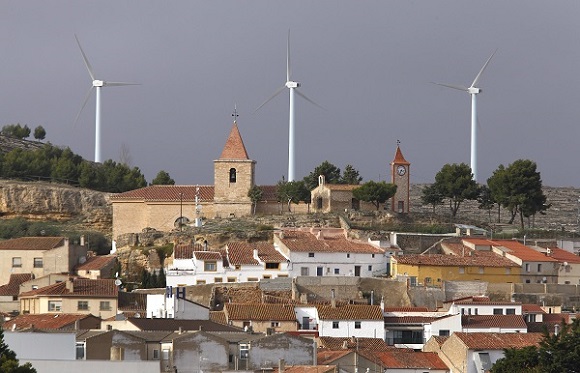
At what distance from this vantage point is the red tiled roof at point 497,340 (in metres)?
70.4

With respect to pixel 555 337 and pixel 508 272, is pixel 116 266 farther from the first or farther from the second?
pixel 555 337

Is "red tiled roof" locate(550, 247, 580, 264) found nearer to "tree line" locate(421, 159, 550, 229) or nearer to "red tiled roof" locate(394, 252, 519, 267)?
A: "red tiled roof" locate(394, 252, 519, 267)

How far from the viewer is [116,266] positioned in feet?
299

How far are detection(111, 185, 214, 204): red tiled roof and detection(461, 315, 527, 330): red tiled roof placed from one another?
2790 cm

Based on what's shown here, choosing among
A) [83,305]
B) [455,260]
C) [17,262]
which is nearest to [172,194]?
[17,262]

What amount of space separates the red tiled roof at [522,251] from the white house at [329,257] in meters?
6.34

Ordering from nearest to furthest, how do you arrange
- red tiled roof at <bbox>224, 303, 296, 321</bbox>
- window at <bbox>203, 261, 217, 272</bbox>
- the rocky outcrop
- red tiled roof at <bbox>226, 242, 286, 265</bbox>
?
red tiled roof at <bbox>224, 303, 296, 321</bbox>, window at <bbox>203, 261, 217, 272</bbox>, red tiled roof at <bbox>226, 242, 286, 265</bbox>, the rocky outcrop

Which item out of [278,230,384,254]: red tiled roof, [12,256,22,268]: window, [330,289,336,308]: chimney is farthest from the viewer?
[278,230,384,254]: red tiled roof

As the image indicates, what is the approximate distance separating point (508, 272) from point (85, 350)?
33418 mm

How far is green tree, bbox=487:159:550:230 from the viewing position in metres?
103

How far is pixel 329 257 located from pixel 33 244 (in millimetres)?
13873

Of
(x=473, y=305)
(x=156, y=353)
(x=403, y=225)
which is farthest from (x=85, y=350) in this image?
(x=403, y=225)

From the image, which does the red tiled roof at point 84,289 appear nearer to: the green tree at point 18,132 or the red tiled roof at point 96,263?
the red tiled roof at point 96,263

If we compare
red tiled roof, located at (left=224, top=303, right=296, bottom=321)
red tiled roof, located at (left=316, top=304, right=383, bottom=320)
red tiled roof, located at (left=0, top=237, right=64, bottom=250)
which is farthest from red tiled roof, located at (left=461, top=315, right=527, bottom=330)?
red tiled roof, located at (left=0, top=237, right=64, bottom=250)
